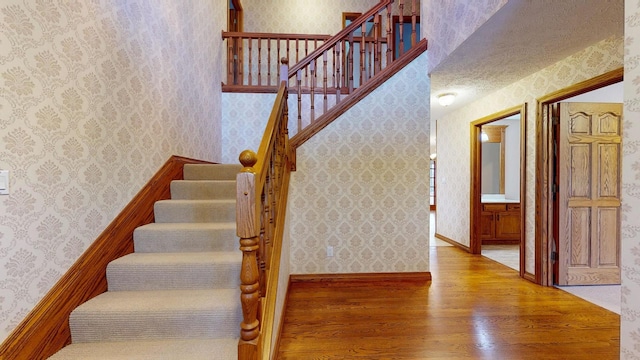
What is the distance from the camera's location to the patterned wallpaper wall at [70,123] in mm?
1157

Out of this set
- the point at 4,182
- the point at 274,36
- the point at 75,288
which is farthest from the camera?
the point at 274,36

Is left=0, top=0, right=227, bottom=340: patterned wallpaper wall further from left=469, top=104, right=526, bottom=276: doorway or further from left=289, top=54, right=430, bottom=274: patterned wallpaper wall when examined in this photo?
left=469, top=104, right=526, bottom=276: doorway

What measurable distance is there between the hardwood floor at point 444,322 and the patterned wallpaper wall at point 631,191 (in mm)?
901

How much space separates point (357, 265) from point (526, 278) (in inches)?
73.3

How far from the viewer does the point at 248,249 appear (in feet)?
3.79

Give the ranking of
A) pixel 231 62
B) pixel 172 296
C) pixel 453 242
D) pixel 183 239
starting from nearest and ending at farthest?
pixel 172 296
pixel 183 239
pixel 231 62
pixel 453 242

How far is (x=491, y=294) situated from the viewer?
2602 millimetres

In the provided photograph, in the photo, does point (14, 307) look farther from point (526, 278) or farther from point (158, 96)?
point (526, 278)

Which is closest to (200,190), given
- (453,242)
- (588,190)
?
(588,190)

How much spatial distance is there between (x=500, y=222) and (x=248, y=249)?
4.80m

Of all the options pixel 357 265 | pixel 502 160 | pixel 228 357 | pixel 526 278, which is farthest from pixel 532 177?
pixel 228 357

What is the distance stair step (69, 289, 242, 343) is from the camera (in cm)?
135

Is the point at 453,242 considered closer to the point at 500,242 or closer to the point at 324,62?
the point at 500,242

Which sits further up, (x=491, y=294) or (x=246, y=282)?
(x=246, y=282)
